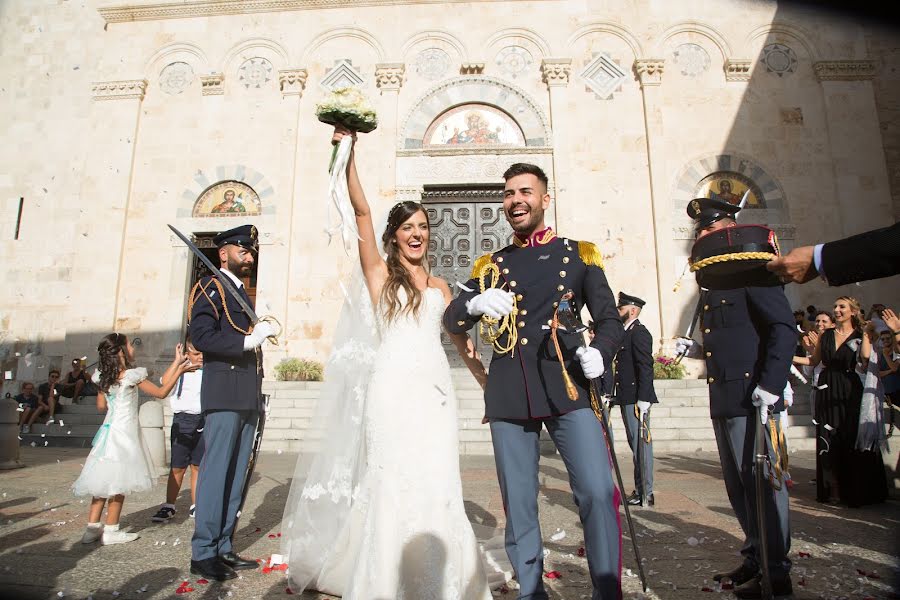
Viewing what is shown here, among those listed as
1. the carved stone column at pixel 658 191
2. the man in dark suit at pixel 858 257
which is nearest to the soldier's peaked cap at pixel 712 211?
the man in dark suit at pixel 858 257

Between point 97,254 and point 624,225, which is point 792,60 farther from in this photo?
point 97,254

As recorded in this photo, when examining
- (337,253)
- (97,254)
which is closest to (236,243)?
(337,253)

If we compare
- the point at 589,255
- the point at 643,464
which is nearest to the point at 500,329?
the point at 589,255

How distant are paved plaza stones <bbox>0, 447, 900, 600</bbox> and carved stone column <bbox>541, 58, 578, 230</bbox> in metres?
8.76

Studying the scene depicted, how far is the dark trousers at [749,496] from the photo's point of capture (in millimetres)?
3230

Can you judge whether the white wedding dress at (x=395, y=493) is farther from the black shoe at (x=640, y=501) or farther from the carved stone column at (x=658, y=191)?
the carved stone column at (x=658, y=191)

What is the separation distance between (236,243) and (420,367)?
7.81ft

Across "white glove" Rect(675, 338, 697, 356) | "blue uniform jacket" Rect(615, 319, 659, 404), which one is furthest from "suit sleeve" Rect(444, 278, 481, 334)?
"blue uniform jacket" Rect(615, 319, 659, 404)

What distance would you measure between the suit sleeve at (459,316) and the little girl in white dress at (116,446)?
2.90 m

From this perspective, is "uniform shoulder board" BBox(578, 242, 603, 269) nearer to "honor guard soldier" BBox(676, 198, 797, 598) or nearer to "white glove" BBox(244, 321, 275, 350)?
"honor guard soldier" BBox(676, 198, 797, 598)

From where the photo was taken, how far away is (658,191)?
14469 mm

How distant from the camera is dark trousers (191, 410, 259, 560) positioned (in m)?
3.80

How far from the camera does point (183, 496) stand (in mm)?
6797

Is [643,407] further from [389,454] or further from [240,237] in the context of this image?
[240,237]
